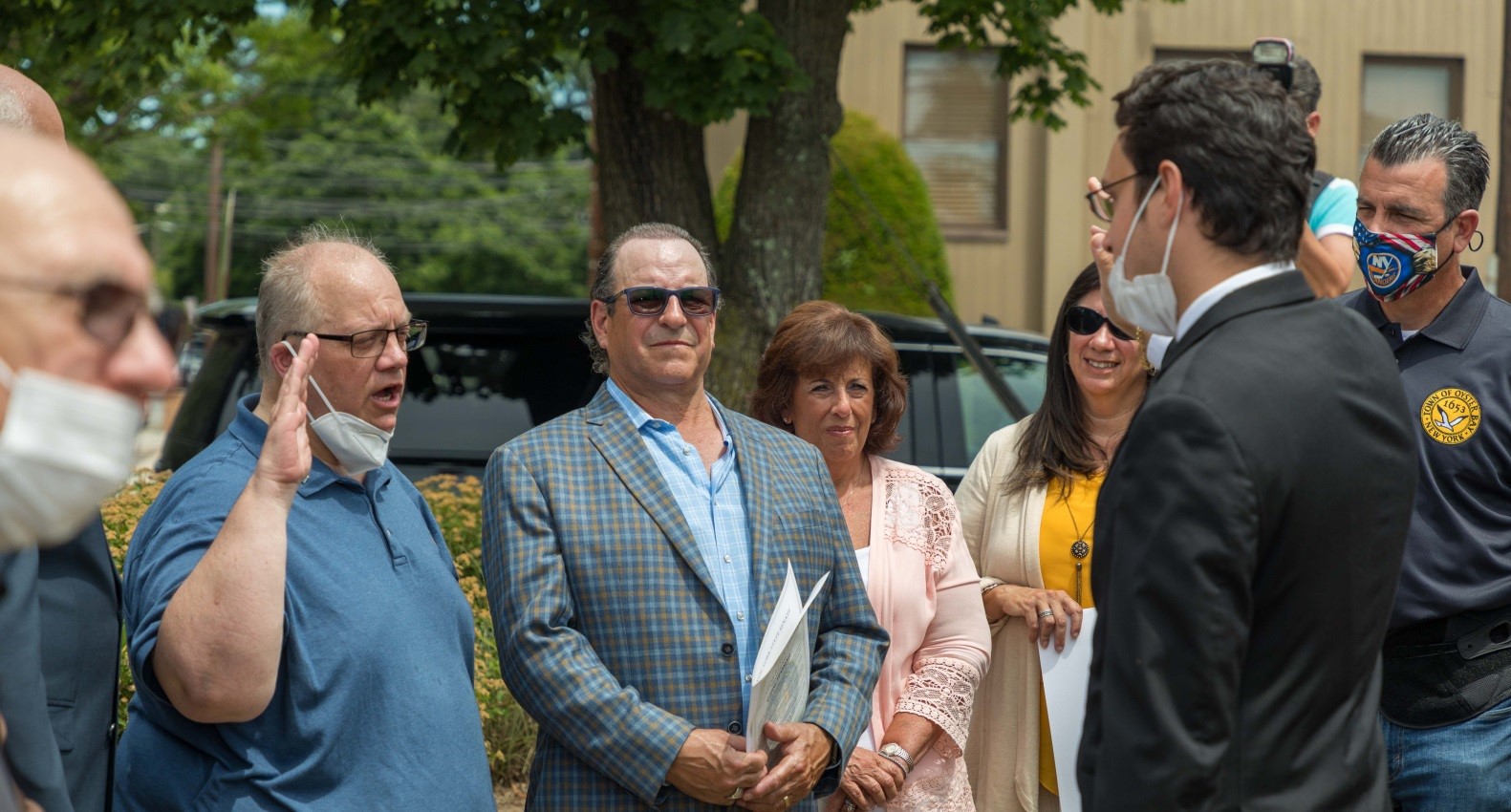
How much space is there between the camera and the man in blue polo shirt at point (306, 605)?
2.53 m

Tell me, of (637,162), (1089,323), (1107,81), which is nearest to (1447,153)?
(1089,323)

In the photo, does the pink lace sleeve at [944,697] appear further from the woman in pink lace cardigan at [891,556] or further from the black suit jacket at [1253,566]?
the black suit jacket at [1253,566]

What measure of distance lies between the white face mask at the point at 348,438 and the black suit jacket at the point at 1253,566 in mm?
1540

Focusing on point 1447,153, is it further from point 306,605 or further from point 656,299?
point 306,605

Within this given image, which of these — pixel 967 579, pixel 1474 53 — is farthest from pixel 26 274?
pixel 1474 53

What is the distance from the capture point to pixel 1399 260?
3.44 metres

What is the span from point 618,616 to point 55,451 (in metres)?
1.80

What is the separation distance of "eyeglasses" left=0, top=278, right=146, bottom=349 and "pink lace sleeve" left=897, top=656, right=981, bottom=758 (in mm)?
2555

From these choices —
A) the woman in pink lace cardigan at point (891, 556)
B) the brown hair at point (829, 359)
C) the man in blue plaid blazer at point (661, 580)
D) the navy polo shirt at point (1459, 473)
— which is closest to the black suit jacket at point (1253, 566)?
the man in blue plaid blazer at point (661, 580)

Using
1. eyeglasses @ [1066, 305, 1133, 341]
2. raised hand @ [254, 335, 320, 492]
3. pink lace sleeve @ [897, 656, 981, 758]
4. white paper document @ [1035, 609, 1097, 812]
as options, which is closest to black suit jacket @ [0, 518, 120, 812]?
raised hand @ [254, 335, 320, 492]

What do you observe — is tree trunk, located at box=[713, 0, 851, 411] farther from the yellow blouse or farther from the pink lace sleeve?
the pink lace sleeve

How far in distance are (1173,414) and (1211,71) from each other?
0.57m

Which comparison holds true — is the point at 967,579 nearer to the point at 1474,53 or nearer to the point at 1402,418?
the point at 1402,418

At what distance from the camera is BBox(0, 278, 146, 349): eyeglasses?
142cm
